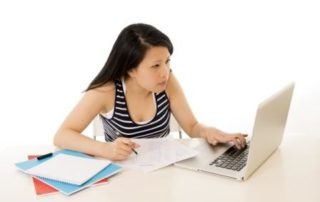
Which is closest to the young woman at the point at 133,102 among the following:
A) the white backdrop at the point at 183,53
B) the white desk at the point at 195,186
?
the white desk at the point at 195,186

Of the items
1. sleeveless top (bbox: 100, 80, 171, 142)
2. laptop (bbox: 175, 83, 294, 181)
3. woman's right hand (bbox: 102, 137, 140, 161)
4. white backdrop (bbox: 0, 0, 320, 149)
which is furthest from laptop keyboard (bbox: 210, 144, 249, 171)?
white backdrop (bbox: 0, 0, 320, 149)

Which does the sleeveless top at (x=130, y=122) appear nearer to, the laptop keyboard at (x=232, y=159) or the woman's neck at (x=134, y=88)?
the woman's neck at (x=134, y=88)

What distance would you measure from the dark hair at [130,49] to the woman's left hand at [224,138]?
0.36 meters

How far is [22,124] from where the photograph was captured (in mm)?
2656

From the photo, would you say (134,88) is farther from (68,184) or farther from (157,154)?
(68,184)

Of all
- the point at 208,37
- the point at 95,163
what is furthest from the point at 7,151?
the point at 208,37

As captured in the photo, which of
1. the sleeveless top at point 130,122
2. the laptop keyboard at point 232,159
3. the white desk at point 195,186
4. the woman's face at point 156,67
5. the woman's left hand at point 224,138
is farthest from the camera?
the sleeveless top at point 130,122

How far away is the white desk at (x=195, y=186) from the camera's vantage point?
3.44 feet

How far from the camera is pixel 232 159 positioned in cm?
126

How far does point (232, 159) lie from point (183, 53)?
141cm

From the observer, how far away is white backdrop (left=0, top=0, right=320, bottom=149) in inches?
97.6

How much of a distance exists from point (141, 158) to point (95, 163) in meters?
0.16

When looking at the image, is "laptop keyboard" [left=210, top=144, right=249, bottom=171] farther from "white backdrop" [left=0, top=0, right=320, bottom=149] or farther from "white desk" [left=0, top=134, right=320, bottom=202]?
"white backdrop" [left=0, top=0, right=320, bottom=149]

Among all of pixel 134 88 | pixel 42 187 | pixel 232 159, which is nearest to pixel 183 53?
pixel 134 88
